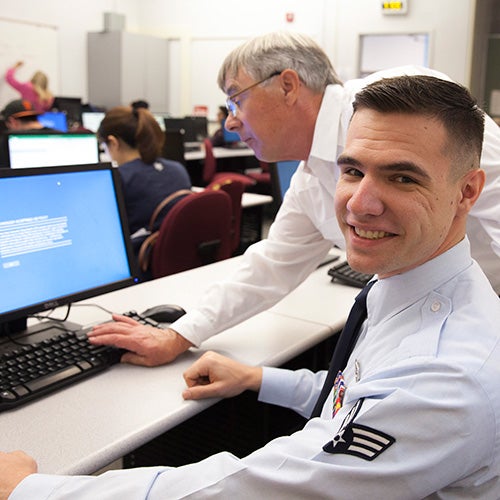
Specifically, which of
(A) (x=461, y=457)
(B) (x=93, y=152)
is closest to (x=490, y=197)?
(A) (x=461, y=457)

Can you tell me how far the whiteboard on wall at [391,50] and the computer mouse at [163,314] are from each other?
705cm

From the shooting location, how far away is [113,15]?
9.03 metres

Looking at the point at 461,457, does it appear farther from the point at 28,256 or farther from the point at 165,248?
the point at 165,248

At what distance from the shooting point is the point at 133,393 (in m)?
1.25

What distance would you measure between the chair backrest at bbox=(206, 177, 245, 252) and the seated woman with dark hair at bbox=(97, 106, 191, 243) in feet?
0.65

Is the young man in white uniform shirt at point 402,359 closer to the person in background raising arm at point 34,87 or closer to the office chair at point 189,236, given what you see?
the office chair at point 189,236

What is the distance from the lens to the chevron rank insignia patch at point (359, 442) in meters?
0.78

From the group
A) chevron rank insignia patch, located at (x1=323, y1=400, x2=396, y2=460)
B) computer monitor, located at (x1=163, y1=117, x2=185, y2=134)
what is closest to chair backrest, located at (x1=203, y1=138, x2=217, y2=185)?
computer monitor, located at (x1=163, y1=117, x2=185, y2=134)

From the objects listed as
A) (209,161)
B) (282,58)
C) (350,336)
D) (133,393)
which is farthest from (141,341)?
(209,161)

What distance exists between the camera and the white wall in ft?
25.2

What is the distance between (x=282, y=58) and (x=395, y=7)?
22.7 ft

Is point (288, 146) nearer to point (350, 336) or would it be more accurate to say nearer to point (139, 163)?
point (350, 336)

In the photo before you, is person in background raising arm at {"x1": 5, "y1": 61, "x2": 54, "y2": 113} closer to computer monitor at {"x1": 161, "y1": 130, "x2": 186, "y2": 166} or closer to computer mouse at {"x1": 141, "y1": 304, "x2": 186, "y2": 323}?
computer monitor at {"x1": 161, "y1": 130, "x2": 186, "y2": 166}

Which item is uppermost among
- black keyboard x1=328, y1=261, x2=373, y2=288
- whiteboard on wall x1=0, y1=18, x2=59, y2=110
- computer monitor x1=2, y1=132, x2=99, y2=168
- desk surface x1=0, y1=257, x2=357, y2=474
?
whiteboard on wall x1=0, y1=18, x2=59, y2=110
